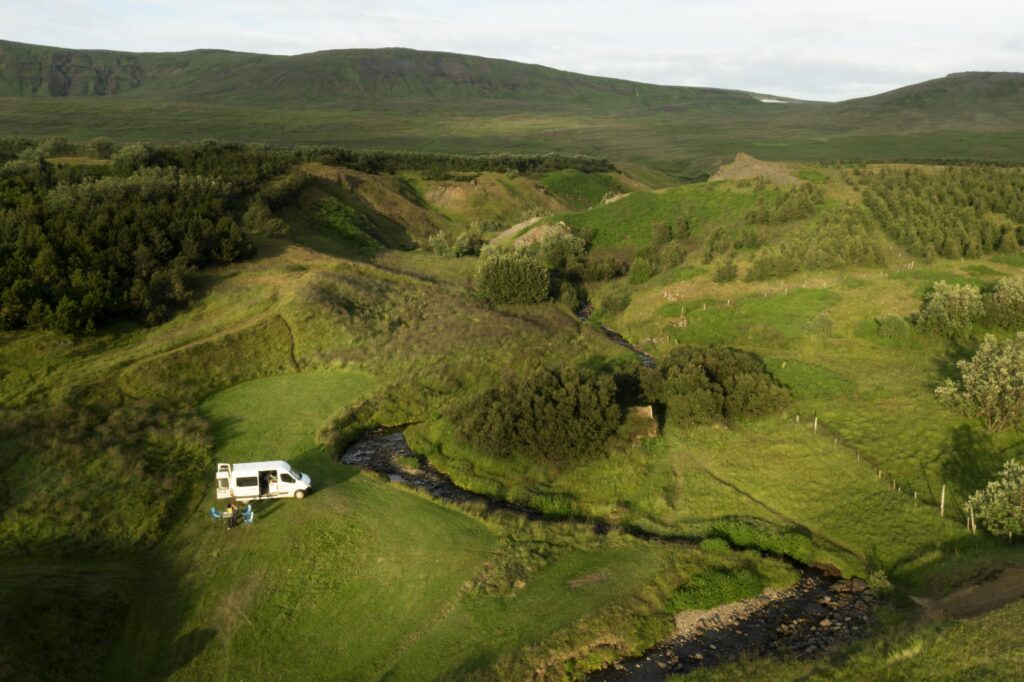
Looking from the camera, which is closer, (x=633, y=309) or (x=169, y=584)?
(x=169, y=584)

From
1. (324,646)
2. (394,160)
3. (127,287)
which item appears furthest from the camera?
(394,160)

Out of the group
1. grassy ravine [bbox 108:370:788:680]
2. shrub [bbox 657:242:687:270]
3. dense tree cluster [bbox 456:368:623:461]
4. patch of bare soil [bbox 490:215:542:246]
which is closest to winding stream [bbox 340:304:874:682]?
grassy ravine [bbox 108:370:788:680]

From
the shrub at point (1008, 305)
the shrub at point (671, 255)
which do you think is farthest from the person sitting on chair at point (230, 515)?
the shrub at point (671, 255)

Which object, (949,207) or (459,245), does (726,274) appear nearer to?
(949,207)

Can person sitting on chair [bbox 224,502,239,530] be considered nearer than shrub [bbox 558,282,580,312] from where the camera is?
Yes

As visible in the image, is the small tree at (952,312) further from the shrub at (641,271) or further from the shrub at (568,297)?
the shrub at (568,297)

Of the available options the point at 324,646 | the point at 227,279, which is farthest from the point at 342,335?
the point at 324,646

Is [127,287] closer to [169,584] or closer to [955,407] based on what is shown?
[169,584]

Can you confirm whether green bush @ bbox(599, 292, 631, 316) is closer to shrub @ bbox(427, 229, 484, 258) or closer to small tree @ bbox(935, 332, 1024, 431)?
shrub @ bbox(427, 229, 484, 258)
